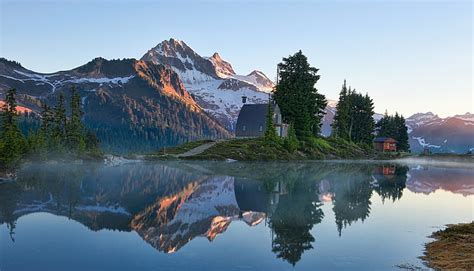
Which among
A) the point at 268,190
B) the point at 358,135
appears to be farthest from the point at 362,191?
the point at 358,135

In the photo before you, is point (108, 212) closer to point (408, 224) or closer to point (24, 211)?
point (24, 211)

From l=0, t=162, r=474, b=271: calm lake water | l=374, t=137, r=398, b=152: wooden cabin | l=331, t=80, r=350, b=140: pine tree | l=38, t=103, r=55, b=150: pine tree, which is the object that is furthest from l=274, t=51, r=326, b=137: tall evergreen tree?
l=0, t=162, r=474, b=271: calm lake water

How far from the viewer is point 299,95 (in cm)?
11056

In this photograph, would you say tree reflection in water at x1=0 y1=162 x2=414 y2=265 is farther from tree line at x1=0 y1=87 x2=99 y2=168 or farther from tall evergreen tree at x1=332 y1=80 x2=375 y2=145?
tall evergreen tree at x1=332 y1=80 x2=375 y2=145

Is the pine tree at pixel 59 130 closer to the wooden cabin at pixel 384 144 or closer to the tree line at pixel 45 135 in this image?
the tree line at pixel 45 135

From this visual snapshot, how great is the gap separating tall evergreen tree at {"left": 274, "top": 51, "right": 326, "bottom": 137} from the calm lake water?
67.5 meters

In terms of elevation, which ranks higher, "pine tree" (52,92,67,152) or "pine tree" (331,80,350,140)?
"pine tree" (331,80,350,140)

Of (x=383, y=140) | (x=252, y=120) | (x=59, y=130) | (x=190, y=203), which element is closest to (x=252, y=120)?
(x=252, y=120)

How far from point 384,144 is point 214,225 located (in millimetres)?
148370

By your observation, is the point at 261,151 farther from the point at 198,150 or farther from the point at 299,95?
the point at 299,95

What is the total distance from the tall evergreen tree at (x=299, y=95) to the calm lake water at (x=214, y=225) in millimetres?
67536

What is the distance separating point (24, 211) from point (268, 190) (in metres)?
21.5

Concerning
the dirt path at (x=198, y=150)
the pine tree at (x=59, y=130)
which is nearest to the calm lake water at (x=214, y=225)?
the pine tree at (x=59, y=130)

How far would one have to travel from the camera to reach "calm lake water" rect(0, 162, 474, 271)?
55.5ft
